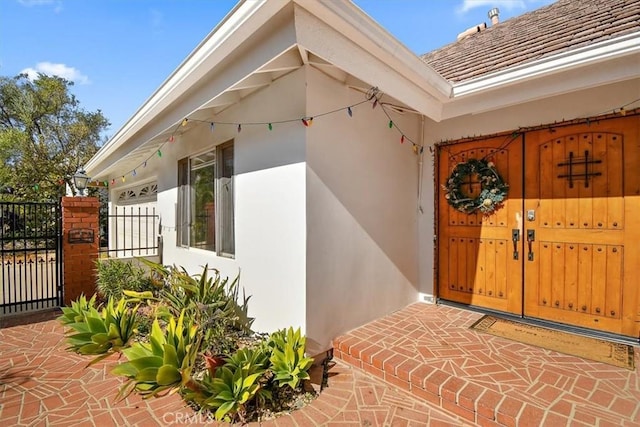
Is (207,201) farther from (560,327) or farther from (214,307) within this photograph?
(560,327)

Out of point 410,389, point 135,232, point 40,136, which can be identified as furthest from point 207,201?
point 40,136

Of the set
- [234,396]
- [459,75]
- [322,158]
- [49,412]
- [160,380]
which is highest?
[459,75]

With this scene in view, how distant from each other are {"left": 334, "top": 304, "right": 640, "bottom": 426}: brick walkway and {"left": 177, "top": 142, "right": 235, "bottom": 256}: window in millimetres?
Result: 2434

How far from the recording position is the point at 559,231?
146 inches

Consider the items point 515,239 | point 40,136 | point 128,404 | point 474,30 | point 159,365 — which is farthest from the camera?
point 40,136

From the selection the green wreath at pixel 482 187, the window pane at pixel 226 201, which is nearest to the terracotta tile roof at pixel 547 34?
the green wreath at pixel 482 187

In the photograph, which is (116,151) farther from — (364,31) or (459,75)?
(459,75)

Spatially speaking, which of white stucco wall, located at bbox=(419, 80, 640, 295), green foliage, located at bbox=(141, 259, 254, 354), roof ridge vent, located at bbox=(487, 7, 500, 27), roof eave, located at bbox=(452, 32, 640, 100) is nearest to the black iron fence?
green foliage, located at bbox=(141, 259, 254, 354)

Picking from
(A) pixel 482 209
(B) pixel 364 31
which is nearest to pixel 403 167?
(A) pixel 482 209

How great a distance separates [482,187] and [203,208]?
456 cm

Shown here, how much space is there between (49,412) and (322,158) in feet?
11.5

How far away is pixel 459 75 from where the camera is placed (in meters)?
4.12

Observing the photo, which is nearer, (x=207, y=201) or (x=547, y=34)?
(x=547, y=34)

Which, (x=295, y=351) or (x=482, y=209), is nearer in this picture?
(x=295, y=351)
